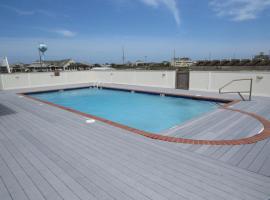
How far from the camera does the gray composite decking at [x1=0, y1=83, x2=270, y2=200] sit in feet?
6.00

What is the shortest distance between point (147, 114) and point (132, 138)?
3785 millimetres

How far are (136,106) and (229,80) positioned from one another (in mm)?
4177

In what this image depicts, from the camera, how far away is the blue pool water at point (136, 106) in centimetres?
628

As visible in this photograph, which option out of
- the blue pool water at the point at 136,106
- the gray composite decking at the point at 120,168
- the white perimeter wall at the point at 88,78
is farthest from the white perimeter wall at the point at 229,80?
the gray composite decking at the point at 120,168

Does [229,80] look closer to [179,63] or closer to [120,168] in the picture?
[120,168]

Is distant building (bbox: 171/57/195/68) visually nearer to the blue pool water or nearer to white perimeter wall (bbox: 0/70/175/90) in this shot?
white perimeter wall (bbox: 0/70/175/90)

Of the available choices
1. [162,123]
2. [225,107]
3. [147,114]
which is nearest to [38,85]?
[147,114]

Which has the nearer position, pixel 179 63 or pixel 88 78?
pixel 88 78

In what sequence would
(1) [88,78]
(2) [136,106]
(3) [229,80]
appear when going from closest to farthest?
(3) [229,80]
(2) [136,106]
(1) [88,78]

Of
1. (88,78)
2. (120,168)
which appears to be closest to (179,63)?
(88,78)

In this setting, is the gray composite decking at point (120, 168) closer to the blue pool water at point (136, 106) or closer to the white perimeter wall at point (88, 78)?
the blue pool water at point (136, 106)

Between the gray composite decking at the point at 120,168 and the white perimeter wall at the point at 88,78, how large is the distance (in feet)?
23.2

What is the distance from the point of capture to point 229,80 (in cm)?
786

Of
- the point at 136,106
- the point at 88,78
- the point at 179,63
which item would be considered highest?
the point at 179,63
